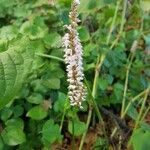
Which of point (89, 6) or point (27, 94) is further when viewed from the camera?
point (89, 6)

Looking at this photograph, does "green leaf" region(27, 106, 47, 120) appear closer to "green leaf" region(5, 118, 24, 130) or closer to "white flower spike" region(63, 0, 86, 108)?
"green leaf" region(5, 118, 24, 130)

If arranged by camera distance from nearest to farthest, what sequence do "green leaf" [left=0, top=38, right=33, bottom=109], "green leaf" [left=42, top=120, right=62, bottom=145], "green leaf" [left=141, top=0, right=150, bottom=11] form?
1. "green leaf" [left=0, top=38, right=33, bottom=109]
2. "green leaf" [left=42, top=120, right=62, bottom=145]
3. "green leaf" [left=141, top=0, right=150, bottom=11]

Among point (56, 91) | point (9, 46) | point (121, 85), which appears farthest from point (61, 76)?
point (9, 46)

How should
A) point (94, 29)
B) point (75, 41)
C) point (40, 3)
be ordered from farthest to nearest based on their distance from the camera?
point (94, 29) < point (40, 3) < point (75, 41)

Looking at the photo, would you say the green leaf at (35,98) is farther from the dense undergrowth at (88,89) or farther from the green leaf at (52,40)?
the green leaf at (52,40)

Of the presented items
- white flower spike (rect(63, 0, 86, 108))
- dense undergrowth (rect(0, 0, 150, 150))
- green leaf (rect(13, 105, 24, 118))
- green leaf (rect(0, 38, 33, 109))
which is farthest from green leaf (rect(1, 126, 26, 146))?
green leaf (rect(0, 38, 33, 109))

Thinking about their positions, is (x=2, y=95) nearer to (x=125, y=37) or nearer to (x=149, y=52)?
(x=125, y=37)
